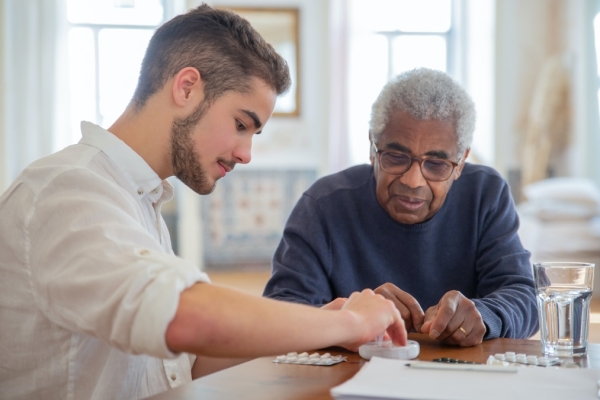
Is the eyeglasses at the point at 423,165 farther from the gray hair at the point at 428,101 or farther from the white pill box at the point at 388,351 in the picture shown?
the white pill box at the point at 388,351

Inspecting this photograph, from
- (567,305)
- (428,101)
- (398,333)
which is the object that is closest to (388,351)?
(398,333)

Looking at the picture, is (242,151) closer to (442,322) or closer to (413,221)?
(442,322)

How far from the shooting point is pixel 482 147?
6.62m

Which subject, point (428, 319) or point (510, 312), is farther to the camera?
point (510, 312)

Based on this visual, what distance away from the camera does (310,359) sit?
1.17 m

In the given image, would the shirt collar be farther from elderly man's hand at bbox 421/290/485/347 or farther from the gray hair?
the gray hair

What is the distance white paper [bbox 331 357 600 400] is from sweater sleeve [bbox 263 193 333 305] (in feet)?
2.22

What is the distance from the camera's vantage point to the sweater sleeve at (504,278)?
150 centimetres

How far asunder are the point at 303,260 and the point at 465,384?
0.89m

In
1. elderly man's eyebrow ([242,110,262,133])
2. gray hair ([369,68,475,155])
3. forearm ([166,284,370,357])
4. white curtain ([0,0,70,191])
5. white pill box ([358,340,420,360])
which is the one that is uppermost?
white curtain ([0,0,70,191])

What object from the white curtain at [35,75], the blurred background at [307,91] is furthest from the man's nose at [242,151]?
the white curtain at [35,75]

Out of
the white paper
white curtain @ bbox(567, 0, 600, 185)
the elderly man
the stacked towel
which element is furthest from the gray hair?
white curtain @ bbox(567, 0, 600, 185)

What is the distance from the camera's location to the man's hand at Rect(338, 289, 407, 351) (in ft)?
3.34

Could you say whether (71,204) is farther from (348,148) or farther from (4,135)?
(348,148)
